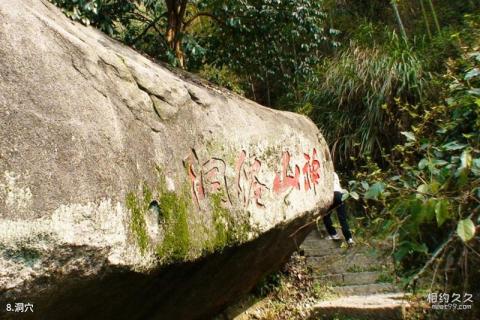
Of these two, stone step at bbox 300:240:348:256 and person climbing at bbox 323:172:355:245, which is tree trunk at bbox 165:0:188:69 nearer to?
person climbing at bbox 323:172:355:245

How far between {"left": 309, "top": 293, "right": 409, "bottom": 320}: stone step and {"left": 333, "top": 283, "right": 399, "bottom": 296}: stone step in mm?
214

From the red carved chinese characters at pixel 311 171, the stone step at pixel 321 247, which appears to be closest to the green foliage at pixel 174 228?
the red carved chinese characters at pixel 311 171

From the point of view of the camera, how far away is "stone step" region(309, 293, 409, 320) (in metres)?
4.03

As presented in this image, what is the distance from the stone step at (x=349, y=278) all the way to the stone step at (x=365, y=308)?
0.46m

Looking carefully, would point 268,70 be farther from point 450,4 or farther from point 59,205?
point 450,4

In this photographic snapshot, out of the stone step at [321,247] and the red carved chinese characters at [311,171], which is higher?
the red carved chinese characters at [311,171]

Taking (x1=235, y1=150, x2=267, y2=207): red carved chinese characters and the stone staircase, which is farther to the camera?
the stone staircase

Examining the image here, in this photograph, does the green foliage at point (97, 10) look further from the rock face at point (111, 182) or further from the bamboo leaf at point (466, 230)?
the bamboo leaf at point (466, 230)

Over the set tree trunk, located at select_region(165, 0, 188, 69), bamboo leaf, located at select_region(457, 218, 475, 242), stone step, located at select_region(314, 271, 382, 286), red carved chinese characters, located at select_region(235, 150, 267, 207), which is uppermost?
tree trunk, located at select_region(165, 0, 188, 69)

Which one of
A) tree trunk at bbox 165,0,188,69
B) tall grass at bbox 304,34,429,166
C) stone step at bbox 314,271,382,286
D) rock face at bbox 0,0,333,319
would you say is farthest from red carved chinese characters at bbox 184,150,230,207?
tall grass at bbox 304,34,429,166

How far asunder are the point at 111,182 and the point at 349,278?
405 centimetres

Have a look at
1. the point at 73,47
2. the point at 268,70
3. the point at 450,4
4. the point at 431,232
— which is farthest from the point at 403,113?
the point at 73,47

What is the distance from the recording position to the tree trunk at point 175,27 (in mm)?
5174

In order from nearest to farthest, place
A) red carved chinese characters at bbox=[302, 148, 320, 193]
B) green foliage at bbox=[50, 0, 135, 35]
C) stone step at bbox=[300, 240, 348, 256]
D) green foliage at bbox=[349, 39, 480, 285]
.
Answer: green foliage at bbox=[349, 39, 480, 285], green foliage at bbox=[50, 0, 135, 35], red carved chinese characters at bbox=[302, 148, 320, 193], stone step at bbox=[300, 240, 348, 256]
